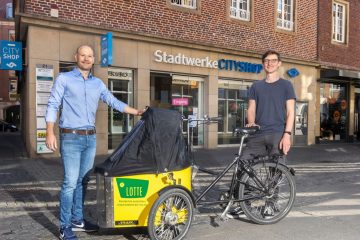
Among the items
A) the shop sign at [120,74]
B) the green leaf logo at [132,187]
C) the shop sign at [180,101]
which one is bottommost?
the green leaf logo at [132,187]

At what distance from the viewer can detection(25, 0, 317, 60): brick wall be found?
11.5 meters

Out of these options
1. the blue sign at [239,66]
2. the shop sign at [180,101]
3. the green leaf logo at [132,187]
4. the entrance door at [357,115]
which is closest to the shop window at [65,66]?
the shop sign at [180,101]

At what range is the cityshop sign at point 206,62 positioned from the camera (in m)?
13.0

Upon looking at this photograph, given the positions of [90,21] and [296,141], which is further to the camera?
[296,141]

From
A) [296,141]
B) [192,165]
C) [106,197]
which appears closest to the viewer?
[106,197]

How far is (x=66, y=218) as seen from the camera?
3.96 meters

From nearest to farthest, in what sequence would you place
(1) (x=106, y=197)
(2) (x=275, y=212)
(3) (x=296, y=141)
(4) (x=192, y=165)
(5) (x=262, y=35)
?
(1) (x=106, y=197), (4) (x=192, y=165), (2) (x=275, y=212), (5) (x=262, y=35), (3) (x=296, y=141)

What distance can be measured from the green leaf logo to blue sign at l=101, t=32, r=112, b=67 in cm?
770

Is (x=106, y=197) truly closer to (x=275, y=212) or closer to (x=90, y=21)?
(x=275, y=212)

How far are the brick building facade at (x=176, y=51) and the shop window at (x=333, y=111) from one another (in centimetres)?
117

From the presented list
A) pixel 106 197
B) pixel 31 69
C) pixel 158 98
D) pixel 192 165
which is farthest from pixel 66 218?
pixel 158 98

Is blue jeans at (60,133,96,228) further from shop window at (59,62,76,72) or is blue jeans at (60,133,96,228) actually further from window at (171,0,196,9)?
window at (171,0,196,9)

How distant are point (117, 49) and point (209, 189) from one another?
8.28 meters

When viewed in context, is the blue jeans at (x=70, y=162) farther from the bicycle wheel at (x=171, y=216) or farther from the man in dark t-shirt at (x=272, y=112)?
the man in dark t-shirt at (x=272, y=112)
